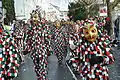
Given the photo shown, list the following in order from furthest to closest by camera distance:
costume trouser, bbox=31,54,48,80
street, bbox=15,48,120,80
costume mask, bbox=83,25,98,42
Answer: street, bbox=15,48,120,80
costume trouser, bbox=31,54,48,80
costume mask, bbox=83,25,98,42

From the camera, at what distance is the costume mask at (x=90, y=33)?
7980mm

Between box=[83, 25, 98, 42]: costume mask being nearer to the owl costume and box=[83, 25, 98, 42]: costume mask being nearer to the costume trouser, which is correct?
the owl costume

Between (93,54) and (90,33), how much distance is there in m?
0.39

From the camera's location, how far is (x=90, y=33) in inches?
314

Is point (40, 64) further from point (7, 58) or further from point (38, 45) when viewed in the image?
point (7, 58)

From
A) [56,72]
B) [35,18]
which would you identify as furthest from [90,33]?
[56,72]

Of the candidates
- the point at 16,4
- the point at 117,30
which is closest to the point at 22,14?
the point at 16,4

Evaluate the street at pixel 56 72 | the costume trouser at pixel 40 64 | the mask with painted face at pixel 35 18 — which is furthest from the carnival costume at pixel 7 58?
the street at pixel 56 72

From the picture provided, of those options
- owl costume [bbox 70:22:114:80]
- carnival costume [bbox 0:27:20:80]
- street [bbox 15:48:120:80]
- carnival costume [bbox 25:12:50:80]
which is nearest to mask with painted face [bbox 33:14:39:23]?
carnival costume [bbox 25:12:50:80]

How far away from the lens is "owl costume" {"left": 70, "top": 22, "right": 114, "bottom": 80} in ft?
26.3

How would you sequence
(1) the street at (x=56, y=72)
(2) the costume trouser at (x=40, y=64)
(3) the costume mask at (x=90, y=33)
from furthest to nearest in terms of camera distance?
(1) the street at (x=56, y=72), (2) the costume trouser at (x=40, y=64), (3) the costume mask at (x=90, y=33)

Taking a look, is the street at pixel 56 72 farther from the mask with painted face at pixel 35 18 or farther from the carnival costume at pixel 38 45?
the mask with painted face at pixel 35 18

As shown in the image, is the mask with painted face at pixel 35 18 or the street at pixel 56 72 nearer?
the mask with painted face at pixel 35 18

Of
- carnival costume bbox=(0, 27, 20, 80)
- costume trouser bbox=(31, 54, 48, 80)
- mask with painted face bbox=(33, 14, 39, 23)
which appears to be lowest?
costume trouser bbox=(31, 54, 48, 80)
